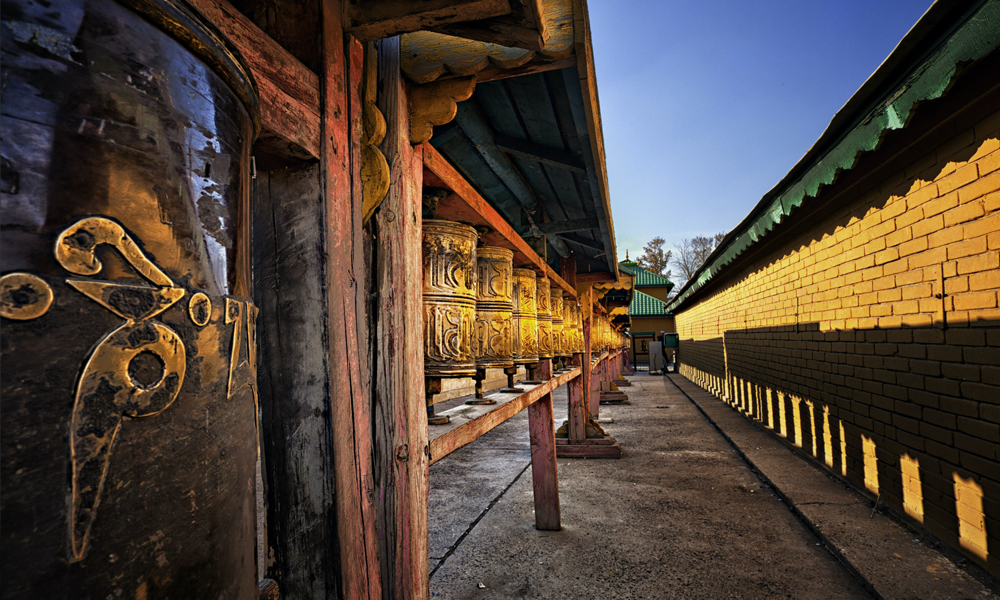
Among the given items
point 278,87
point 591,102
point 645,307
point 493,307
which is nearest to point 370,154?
point 278,87

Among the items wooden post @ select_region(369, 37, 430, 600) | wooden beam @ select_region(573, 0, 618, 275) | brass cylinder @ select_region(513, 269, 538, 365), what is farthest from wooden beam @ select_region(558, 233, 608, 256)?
wooden post @ select_region(369, 37, 430, 600)

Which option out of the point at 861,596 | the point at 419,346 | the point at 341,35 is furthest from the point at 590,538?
the point at 341,35

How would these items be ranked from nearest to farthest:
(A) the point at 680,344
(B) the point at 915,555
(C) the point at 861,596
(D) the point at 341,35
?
1. (D) the point at 341,35
2. (C) the point at 861,596
3. (B) the point at 915,555
4. (A) the point at 680,344

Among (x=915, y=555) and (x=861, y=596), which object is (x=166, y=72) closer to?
(x=861, y=596)

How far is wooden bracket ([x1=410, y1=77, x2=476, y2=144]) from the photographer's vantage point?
1465 millimetres

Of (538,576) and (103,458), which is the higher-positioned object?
(103,458)

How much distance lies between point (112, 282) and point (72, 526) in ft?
0.70

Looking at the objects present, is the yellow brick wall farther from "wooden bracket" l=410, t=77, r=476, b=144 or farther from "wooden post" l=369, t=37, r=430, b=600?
"wooden post" l=369, t=37, r=430, b=600

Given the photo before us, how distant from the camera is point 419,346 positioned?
150 centimetres

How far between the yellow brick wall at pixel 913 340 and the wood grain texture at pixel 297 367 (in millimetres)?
3363

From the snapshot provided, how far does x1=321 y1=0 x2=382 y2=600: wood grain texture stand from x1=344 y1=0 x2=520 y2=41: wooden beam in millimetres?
47

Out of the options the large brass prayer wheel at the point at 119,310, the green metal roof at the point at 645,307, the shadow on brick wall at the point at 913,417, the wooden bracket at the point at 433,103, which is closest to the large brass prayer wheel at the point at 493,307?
the wooden bracket at the point at 433,103

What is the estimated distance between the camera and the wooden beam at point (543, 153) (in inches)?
109

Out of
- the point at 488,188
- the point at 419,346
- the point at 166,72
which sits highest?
the point at 488,188
